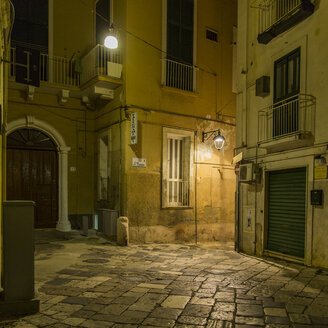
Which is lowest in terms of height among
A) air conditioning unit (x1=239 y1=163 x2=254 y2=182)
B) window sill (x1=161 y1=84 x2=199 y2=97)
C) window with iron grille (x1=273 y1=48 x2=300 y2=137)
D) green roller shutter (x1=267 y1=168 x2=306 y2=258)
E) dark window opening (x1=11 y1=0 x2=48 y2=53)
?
green roller shutter (x1=267 y1=168 x2=306 y2=258)

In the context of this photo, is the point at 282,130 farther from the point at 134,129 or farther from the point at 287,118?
the point at 134,129

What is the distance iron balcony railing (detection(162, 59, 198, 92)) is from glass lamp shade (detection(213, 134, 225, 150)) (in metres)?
1.99

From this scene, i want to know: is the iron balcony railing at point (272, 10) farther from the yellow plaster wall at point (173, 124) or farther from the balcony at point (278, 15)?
the yellow plaster wall at point (173, 124)

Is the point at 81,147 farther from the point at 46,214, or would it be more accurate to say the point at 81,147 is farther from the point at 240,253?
the point at 240,253

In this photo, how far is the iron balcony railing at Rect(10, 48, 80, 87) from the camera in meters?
11.3

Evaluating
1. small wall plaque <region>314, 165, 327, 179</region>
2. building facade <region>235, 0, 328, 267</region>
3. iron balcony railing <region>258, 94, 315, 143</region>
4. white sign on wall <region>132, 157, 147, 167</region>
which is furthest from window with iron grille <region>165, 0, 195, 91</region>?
small wall plaque <region>314, 165, 327, 179</region>

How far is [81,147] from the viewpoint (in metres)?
12.1

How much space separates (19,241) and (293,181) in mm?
6394

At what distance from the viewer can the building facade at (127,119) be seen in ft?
34.8

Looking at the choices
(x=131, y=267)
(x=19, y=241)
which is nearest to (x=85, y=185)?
(x=131, y=267)

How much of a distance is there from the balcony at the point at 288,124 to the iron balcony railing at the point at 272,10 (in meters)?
2.13

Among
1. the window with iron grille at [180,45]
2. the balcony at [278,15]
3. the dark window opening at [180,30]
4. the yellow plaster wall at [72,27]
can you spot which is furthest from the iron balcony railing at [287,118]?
the yellow plaster wall at [72,27]

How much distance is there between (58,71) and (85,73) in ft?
3.33

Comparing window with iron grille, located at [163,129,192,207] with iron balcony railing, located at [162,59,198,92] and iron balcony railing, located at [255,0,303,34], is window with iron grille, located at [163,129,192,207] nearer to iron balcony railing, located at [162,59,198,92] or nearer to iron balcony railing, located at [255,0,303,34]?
iron balcony railing, located at [162,59,198,92]
